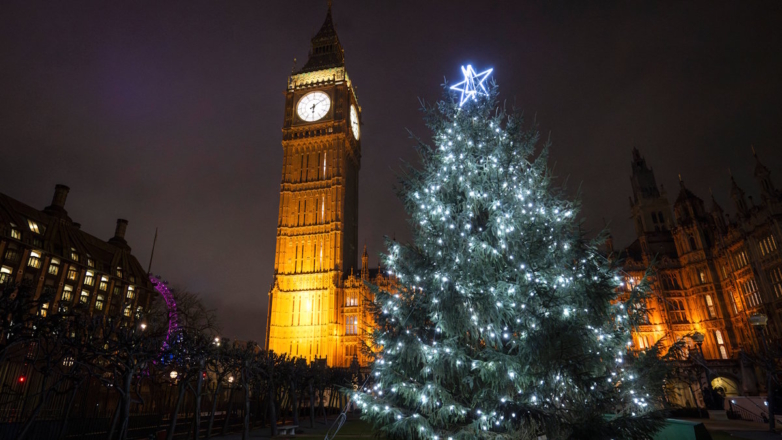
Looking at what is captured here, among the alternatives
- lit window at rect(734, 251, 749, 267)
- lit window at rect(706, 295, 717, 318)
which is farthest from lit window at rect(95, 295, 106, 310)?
lit window at rect(734, 251, 749, 267)

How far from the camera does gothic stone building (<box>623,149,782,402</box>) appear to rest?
3119cm

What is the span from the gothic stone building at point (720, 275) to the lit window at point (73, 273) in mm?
58192

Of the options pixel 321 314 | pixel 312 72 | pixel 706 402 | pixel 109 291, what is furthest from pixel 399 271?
pixel 312 72

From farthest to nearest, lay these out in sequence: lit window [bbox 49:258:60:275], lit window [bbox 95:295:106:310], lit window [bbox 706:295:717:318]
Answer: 1. lit window [bbox 95:295:106:310]
2. lit window [bbox 49:258:60:275]
3. lit window [bbox 706:295:717:318]

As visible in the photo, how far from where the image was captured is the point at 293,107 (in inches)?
2721

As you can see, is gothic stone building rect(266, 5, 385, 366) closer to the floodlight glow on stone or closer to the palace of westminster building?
the palace of westminster building

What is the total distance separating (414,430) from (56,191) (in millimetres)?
59024

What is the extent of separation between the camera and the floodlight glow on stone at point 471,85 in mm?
11507

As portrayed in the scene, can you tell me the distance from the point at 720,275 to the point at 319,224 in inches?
1949

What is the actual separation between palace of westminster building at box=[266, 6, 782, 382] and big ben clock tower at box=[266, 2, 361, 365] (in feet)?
0.54

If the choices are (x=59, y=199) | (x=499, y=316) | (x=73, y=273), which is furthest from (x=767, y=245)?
(x=59, y=199)

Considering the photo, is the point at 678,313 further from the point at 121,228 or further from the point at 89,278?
the point at 121,228

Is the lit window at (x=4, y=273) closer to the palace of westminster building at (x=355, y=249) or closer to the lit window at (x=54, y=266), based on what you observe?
the lit window at (x=54, y=266)

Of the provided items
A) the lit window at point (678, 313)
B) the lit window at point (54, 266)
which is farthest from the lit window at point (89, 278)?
the lit window at point (678, 313)
